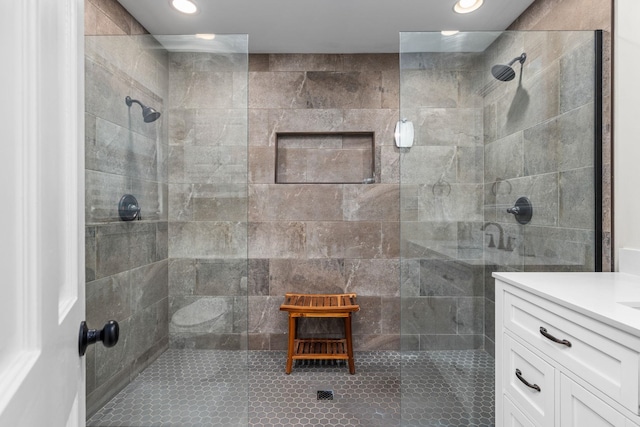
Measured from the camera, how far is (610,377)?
32.2 inches

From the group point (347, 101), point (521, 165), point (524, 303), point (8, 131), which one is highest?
point (347, 101)

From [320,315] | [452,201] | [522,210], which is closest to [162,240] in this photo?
[320,315]

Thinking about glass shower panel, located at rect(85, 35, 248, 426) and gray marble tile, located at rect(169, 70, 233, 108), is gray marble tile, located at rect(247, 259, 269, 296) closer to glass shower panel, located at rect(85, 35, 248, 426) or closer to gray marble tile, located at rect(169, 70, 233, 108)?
glass shower panel, located at rect(85, 35, 248, 426)

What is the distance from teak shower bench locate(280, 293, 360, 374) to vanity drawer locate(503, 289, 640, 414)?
1.22m

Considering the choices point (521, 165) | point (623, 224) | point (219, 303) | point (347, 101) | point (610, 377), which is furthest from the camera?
point (347, 101)

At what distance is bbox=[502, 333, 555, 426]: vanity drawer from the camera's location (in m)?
1.02

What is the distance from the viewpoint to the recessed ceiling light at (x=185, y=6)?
1.90 metres

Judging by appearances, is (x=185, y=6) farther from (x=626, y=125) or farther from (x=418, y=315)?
(x=626, y=125)

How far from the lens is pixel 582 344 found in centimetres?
91

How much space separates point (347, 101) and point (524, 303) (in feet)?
6.34

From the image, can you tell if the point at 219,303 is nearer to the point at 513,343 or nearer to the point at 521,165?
the point at 513,343

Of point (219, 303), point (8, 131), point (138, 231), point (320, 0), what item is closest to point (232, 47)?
point (320, 0)

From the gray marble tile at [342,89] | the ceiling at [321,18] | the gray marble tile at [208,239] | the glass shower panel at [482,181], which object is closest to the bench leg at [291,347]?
the gray marble tile at [208,239]

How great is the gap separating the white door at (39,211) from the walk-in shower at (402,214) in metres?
1.13
